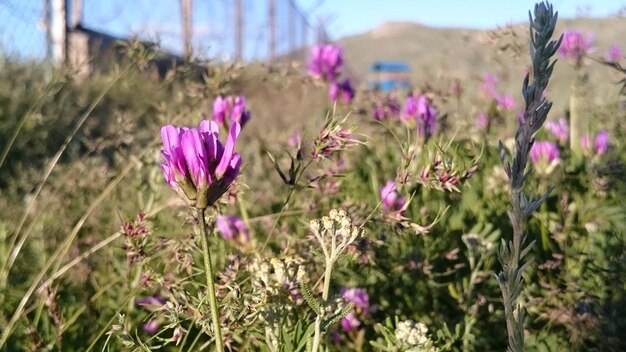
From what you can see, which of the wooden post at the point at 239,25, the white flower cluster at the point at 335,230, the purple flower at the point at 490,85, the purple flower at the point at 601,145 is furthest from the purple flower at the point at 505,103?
the wooden post at the point at 239,25

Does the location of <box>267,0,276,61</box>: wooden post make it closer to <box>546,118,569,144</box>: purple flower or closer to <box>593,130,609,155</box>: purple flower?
<box>546,118,569,144</box>: purple flower

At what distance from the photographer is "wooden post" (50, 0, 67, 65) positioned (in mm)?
6912

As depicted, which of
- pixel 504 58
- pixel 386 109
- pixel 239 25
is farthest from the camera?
pixel 239 25

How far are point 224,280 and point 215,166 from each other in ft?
1.12

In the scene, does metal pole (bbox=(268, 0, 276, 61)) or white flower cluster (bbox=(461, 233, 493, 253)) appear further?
metal pole (bbox=(268, 0, 276, 61))

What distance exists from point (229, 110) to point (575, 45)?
2127 millimetres

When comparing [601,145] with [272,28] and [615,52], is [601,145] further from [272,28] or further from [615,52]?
[272,28]

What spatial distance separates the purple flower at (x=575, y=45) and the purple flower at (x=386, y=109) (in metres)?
0.90

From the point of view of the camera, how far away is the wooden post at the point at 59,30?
691cm

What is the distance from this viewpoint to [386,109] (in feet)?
9.97

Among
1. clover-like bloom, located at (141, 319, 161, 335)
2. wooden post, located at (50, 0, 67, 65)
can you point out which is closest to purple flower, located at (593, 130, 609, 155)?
clover-like bloom, located at (141, 319, 161, 335)

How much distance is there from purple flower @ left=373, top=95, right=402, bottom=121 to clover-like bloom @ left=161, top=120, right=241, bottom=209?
1968 millimetres

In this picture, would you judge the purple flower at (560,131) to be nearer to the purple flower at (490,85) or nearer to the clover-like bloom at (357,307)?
the purple flower at (490,85)

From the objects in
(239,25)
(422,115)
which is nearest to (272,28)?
(239,25)
